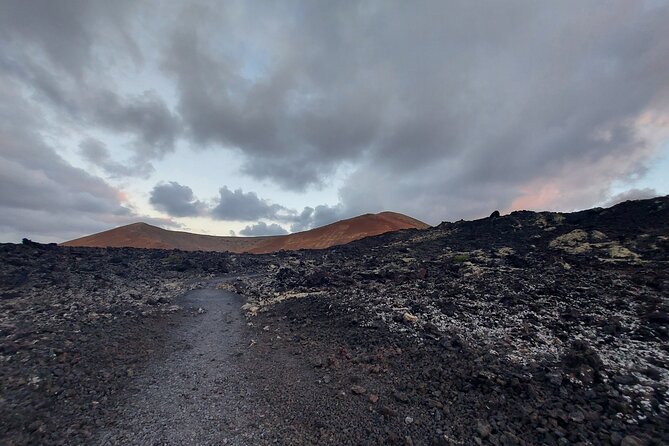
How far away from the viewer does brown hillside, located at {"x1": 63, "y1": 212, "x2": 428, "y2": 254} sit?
62.8 m

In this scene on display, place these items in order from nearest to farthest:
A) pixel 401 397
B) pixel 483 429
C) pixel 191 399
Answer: pixel 483 429, pixel 401 397, pixel 191 399

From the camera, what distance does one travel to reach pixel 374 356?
31.7ft

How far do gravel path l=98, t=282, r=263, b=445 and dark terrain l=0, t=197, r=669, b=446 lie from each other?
0.15ft

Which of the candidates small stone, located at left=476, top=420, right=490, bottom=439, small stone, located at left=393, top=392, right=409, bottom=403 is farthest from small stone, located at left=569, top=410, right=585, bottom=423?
small stone, located at left=393, top=392, right=409, bottom=403

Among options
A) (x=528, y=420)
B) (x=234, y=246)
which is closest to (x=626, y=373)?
(x=528, y=420)

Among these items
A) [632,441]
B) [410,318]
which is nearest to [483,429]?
[632,441]

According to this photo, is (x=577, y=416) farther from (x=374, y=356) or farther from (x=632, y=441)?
(x=374, y=356)

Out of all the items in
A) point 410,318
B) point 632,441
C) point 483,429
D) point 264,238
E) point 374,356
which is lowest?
point 483,429

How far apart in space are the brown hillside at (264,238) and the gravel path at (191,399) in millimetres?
47040

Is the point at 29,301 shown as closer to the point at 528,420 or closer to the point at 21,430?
the point at 21,430

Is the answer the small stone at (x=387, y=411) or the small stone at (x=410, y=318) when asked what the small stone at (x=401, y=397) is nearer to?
the small stone at (x=387, y=411)

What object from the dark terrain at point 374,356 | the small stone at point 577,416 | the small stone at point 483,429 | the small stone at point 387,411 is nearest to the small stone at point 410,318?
the dark terrain at point 374,356

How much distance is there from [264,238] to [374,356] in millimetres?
77547

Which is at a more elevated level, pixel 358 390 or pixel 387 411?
pixel 358 390
